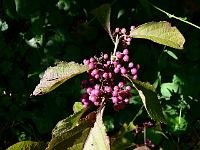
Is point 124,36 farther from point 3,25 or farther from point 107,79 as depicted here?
point 3,25

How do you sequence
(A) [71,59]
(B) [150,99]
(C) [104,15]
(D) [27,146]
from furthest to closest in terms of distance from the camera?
(A) [71,59] → (C) [104,15] → (D) [27,146] → (B) [150,99]

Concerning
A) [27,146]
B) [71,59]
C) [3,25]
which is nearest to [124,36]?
[27,146]

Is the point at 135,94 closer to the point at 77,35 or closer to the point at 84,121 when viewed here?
the point at 77,35

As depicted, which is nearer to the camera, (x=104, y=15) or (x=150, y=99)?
(x=150, y=99)

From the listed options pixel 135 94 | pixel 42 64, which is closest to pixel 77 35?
pixel 42 64

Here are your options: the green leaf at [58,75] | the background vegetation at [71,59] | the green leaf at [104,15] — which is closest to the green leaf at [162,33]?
the green leaf at [104,15]

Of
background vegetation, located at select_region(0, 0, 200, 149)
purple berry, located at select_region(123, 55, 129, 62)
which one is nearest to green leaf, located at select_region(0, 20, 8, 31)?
background vegetation, located at select_region(0, 0, 200, 149)

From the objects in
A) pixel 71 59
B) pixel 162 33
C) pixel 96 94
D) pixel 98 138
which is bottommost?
pixel 98 138
